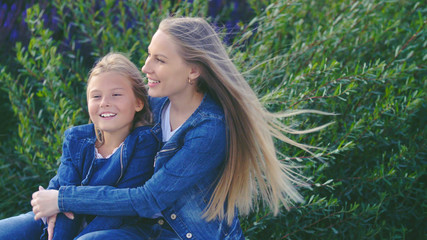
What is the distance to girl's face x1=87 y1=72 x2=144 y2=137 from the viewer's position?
1911 millimetres

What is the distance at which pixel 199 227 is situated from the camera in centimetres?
187

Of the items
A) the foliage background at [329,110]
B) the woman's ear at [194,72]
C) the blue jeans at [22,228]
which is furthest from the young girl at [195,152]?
the foliage background at [329,110]

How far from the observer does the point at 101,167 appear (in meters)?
1.92

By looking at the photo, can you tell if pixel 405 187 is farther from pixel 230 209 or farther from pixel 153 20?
pixel 153 20

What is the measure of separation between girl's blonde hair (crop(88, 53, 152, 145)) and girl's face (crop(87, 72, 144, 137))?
0.02 meters

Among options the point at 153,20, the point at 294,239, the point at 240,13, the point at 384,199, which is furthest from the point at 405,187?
the point at 240,13

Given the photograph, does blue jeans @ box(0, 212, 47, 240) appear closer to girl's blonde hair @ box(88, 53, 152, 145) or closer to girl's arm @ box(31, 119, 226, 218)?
girl's arm @ box(31, 119, 226, 218)

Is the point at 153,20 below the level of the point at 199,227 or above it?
above

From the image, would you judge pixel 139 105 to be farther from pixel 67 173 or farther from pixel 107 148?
pixel 67 173

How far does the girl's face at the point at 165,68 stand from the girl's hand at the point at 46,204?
1.82 ft

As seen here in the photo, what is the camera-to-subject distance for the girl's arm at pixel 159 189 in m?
1.76

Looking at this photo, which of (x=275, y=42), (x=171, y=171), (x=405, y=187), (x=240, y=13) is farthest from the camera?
(x=240, y=13)

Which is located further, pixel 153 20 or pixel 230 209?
pixel 153 20

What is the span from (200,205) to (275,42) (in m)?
Result: 1.58
